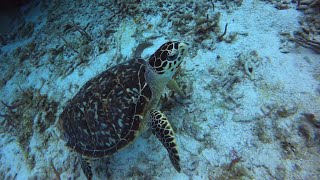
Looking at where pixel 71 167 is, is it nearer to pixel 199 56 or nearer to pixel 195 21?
pixel 199 56

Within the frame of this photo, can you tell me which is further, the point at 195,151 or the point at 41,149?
the point at 41,149

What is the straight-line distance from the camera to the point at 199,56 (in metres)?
2.55

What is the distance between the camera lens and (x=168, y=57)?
6.41 feet

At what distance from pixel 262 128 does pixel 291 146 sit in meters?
0.25

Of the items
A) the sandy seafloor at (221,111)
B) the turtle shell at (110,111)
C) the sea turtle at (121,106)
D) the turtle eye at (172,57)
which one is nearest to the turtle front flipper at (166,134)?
the sea turtle at (121,106)

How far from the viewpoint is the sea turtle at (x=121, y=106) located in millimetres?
1909

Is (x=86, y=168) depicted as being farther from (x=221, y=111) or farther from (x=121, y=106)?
(x=221, y=111)

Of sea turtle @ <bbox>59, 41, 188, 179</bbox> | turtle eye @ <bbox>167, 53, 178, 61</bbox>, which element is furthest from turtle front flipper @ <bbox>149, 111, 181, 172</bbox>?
turtle eye @ <bbox>167, 53, 178, 61</bbox>

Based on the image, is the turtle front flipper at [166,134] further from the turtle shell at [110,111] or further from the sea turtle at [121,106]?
the turtle shell at [110,111]

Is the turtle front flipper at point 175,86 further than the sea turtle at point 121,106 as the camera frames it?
Yes

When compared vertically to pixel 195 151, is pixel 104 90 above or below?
above

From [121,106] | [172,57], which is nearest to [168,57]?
[172,57]

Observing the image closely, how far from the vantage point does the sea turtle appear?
1.91 m

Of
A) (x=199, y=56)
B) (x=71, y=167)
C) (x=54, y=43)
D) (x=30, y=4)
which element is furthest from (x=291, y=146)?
(x=30, y=4)
